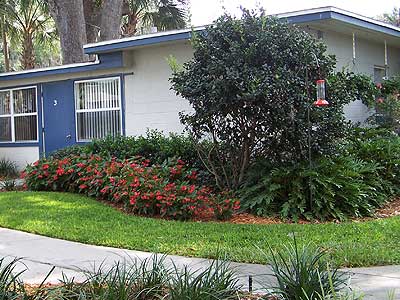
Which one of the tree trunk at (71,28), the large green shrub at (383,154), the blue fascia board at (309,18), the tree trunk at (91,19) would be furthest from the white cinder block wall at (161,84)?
the tree trunk at (91,19)

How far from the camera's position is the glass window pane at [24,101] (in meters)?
17.2

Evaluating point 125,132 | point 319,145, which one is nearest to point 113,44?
point 125,132

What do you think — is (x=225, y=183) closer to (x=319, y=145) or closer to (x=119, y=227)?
(x=319, y=145)

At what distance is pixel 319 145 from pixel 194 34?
10.0ft

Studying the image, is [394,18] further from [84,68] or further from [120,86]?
[84,68]

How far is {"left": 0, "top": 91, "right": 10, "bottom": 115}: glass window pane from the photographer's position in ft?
59.0

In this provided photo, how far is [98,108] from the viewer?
1548cm

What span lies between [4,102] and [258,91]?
1153 centimetres

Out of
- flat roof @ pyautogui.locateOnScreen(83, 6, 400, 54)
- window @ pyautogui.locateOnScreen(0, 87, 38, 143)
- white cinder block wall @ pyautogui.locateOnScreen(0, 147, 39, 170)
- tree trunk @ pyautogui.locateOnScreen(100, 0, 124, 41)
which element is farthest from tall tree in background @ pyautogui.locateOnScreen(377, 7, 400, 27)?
white cinder block wall @ pyautogui.locateOnScreen(0, 147, 39, 170)

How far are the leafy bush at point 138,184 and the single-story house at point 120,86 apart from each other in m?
2.67

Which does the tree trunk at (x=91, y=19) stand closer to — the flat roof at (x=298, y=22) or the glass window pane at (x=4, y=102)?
the glass window pane at (x=4, y=102)

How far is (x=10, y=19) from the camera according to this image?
25578 millimetres

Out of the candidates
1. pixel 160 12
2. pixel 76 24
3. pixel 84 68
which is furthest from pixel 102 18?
pixel 84 68

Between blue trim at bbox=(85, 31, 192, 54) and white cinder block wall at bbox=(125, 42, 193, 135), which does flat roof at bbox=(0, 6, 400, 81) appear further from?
white cinder block wall at bbox=(125, 42, 193, 135)
